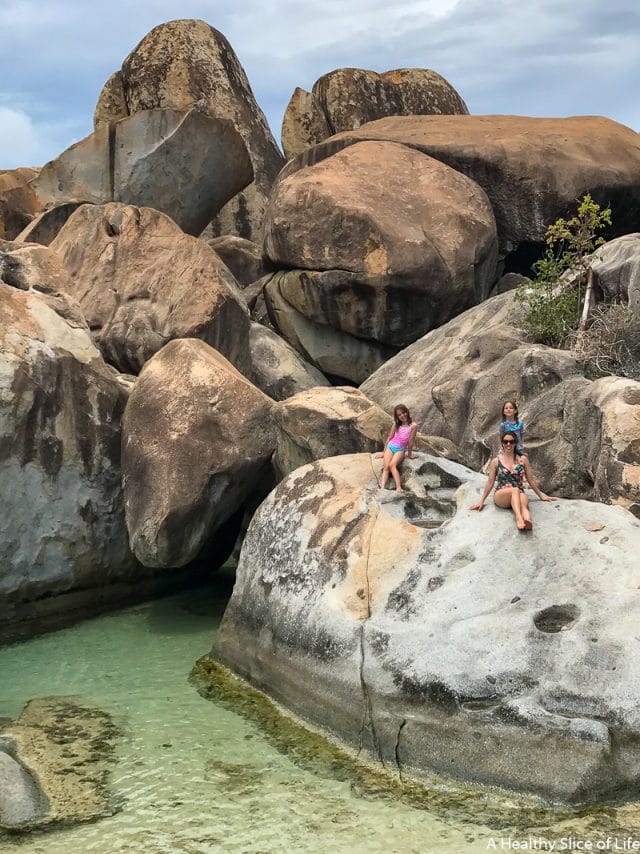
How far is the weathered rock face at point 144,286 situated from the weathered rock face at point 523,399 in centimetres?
223

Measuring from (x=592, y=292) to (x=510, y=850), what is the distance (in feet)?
25.3

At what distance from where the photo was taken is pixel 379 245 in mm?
15086

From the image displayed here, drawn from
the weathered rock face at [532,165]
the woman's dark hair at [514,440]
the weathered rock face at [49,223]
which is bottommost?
the woman's dark hair at [514,440]

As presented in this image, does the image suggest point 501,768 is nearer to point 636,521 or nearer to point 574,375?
point 636,521

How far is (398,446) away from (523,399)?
2.32 meters

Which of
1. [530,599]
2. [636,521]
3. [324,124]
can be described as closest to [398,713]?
[530,599]

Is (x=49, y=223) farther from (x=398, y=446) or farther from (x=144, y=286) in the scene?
(x=398, y=446)

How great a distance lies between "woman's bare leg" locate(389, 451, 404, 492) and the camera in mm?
8805

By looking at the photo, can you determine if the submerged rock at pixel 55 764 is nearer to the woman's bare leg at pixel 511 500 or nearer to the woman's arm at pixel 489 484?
the woman's arm at pixel 489 484

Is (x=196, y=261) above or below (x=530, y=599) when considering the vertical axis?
above

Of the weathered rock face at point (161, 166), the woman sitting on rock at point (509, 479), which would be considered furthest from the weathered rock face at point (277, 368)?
the woman sitting on rock at point (509, 479)

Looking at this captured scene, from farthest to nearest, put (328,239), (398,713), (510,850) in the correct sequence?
1. (328,239)
2. (398,713)
3. (510,850)

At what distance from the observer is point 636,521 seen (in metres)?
7.65

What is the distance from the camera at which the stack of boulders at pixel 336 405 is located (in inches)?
277
